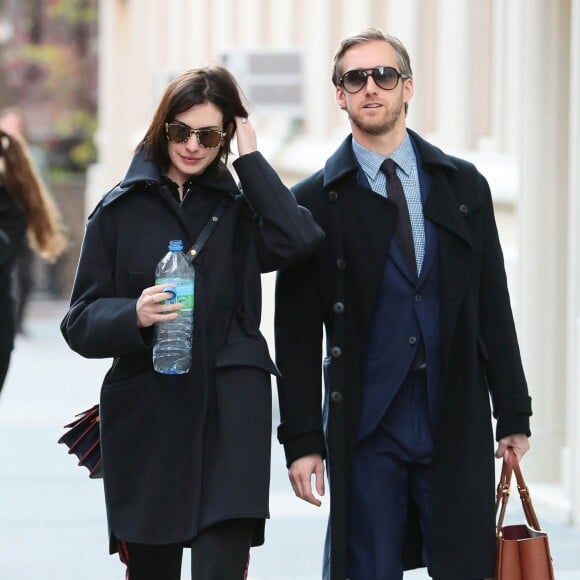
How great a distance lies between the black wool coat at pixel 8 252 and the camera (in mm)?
7793

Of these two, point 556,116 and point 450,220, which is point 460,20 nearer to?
point 556,116

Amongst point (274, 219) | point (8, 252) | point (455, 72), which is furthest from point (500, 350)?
point (455, 72)

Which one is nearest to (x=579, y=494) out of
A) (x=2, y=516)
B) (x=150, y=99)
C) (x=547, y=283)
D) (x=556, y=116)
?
(x=547, y=283)

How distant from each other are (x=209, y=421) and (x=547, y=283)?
4.36 metres

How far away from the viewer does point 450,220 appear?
4.92 meters

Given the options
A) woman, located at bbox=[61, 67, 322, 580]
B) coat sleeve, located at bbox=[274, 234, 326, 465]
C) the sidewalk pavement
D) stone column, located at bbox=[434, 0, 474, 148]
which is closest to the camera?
woman, located at bbox=[61, 67, 322, 580]

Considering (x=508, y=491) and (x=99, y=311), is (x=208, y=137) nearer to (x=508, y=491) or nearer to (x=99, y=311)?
(x=99, y=311)

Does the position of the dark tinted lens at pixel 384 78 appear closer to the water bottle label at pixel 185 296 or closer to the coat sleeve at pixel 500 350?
the coat sleeve at pixel 500 350

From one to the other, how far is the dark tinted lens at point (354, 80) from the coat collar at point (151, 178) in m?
0.41

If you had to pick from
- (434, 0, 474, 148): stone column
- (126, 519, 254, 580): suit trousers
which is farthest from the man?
(434, 0, 474, 148): stone column

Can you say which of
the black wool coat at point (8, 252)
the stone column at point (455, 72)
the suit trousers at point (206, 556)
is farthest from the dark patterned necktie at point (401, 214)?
the stone column at point (455, 72)

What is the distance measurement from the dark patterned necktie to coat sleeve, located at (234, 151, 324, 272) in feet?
0.74

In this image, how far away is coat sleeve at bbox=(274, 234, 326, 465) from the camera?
4.97m

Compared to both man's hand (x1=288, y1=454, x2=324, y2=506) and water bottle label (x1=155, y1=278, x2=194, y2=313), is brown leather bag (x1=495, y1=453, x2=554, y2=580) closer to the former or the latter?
man's hand (x1=288, y1=454, x2=324, y2=506)
